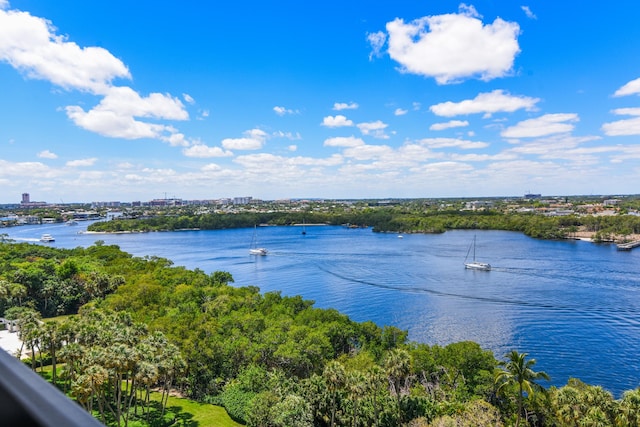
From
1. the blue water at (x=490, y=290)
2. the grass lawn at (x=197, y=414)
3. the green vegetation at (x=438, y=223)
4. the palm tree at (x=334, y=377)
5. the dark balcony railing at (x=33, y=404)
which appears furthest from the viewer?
the green vegetation at (x=438, y=223)

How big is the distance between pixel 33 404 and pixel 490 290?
189 feet

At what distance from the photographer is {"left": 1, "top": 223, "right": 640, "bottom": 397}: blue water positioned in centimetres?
3538

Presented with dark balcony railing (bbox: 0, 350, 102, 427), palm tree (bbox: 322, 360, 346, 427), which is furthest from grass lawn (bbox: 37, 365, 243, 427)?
dark balcony railing (bbox: 0, 350, 102, 427)

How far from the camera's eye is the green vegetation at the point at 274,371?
2045 cm

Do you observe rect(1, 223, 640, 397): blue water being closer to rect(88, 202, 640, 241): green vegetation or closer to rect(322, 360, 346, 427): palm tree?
rect(88, 202, 640, 241): green vegetation

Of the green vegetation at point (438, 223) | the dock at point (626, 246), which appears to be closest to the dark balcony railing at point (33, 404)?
the dock at point (626, 246)

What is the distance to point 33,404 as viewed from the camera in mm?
1043

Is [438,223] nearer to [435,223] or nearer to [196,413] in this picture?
[435,223]

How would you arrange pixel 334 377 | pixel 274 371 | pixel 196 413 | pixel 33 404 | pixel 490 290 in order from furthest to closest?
pixel 490 290 < pixel 274 371 < pixel 196 413 < pixel 334 377 < pixel 33 404

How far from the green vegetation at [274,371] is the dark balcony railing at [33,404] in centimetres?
2042

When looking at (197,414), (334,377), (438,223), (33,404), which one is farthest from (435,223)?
(33,404)

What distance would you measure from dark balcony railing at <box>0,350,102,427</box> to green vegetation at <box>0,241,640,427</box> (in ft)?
67.0

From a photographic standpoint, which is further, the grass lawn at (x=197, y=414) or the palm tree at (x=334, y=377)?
the grass lawn at (x=197, y=414)

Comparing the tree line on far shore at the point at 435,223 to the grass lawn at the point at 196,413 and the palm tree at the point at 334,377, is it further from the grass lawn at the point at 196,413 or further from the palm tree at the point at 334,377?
the grass lawn at the point at 196,413
